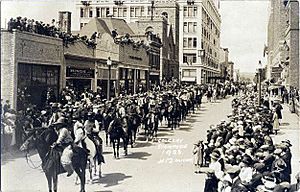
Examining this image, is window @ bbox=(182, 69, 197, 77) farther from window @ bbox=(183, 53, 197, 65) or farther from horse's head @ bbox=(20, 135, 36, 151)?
horse's head @ bbox=(20, 135, 36, 151)

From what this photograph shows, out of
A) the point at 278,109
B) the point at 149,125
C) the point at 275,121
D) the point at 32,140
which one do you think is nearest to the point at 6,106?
the point at 32,140

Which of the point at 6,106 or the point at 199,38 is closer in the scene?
the point at 6,106

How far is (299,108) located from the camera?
460 cm

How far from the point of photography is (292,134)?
4.27 metres

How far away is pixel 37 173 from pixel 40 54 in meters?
1.23

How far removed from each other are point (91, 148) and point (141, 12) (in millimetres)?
1700

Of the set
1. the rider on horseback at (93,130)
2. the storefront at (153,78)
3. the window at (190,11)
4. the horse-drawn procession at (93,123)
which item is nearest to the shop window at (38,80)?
the horse-drawn procession at (93,123)

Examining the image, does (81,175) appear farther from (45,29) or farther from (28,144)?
(45,29)

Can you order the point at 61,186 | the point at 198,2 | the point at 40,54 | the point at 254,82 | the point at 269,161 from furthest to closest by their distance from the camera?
the point at 254,82, the point at 198,2, the point at 40,54, the point at 61,186, the point at 269,161

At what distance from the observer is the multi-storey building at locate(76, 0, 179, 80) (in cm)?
480

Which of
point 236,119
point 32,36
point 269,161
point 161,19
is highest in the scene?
point 161,19

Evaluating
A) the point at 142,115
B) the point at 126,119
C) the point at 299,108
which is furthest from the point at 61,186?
the point at 299,108

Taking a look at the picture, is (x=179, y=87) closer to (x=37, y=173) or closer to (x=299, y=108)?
(x=299, y=108)

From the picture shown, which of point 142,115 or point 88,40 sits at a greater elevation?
point 88,40
